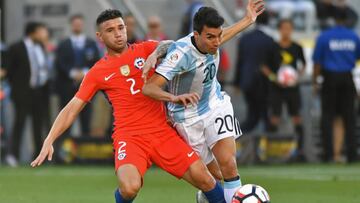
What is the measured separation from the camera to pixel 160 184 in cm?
1650

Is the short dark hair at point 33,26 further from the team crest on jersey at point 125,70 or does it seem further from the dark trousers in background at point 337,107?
the team crest on jersey at point 125,70

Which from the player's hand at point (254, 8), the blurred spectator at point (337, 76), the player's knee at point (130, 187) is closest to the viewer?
the player's knee at point (130, 187)

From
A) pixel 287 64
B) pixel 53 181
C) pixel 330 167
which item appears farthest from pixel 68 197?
pixel 287 64

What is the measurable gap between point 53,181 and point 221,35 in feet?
21.3

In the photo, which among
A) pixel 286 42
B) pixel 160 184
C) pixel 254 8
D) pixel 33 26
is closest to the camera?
pixel 254 8

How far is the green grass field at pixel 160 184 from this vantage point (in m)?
14.1

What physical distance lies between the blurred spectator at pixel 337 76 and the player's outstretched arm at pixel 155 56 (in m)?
9.99

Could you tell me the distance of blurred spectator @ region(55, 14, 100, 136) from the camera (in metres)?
21.7

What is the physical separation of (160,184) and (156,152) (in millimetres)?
5079

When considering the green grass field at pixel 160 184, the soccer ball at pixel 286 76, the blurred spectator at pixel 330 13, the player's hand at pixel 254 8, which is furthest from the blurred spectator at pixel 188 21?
the player's hand at pixel 254 8

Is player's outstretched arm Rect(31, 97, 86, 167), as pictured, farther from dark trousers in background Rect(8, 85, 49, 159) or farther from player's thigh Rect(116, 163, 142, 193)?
dark trousers in background Rect(8, 85, 49, 159)

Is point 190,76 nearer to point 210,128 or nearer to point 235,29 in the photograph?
point 210,128

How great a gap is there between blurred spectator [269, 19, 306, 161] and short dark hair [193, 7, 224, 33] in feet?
35.1

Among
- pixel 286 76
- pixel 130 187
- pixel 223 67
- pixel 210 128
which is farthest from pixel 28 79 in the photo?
pixel 130 187
